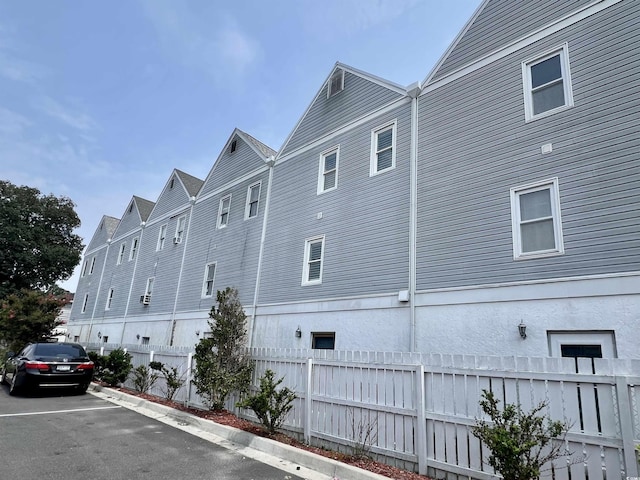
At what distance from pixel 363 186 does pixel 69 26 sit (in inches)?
432

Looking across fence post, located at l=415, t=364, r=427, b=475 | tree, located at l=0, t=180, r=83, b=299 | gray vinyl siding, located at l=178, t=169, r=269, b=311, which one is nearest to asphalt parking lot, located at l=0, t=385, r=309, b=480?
fence post, located at l=415, t=364, r=427, b=475

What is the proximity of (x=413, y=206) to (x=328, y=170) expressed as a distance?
13.3 ft

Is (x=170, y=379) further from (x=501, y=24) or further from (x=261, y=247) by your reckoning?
(x=501, y=24)

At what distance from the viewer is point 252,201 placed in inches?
614

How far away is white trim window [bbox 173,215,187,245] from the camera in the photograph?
64.4 feet

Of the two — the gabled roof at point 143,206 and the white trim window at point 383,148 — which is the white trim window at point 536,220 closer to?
the white trim window at point 383,148

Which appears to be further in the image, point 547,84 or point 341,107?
point 341,107

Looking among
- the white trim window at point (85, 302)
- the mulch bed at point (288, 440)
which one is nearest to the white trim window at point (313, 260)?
the mulch bed at point (288, 440)

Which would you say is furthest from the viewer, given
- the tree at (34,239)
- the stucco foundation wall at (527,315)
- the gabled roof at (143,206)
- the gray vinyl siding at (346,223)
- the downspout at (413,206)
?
the tree at (34,239)

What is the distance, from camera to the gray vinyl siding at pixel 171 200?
2052 centimetres

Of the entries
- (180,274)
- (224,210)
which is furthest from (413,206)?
(180,274)

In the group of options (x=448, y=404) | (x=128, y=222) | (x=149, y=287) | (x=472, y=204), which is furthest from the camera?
(x=128, y=222)

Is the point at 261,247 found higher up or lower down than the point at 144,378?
higher up

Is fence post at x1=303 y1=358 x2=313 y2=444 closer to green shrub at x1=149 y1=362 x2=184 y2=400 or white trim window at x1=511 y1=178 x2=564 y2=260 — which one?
white trim window at x1=511 y1=178 x2=564 y2=260
